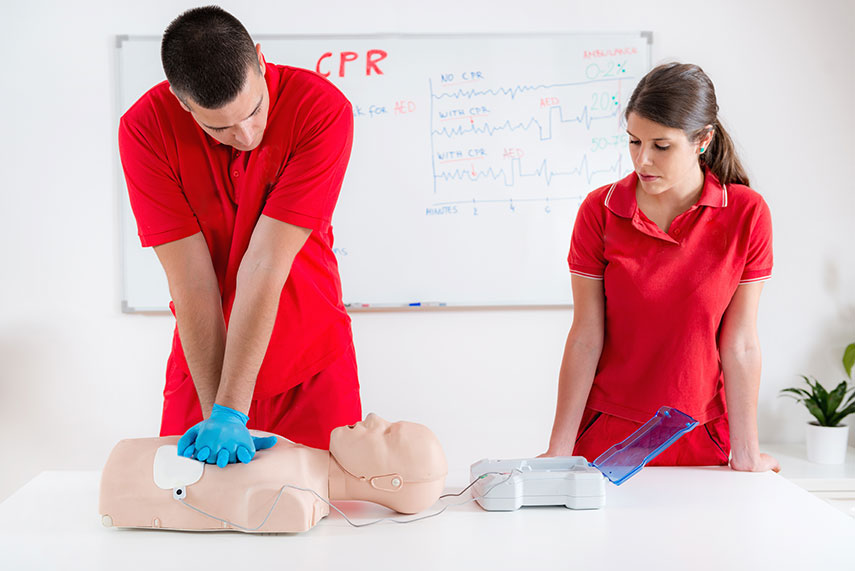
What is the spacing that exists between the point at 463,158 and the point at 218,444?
185 cm

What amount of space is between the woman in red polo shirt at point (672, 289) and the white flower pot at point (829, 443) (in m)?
1.26

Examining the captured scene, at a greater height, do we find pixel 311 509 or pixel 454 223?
pixel 454 223

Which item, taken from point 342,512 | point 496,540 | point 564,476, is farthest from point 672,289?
point 342,512

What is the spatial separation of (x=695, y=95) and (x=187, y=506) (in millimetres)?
1198

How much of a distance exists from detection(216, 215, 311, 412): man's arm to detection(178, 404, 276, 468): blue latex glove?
5.2 inches

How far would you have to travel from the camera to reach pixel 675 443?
1.50m

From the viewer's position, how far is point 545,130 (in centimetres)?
274

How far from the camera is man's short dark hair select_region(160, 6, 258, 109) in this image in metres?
1.16

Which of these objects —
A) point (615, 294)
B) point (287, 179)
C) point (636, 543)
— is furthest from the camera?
point (615, 294)

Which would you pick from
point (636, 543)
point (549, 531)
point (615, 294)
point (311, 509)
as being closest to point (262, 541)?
point (311, 509)

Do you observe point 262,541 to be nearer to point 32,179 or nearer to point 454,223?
point 454,223

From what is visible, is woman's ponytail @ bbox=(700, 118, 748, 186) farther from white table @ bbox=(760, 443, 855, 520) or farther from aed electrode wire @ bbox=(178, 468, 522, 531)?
white table @ bbox=(760, 443, 855, 520)

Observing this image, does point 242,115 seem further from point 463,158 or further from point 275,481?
point 463,158

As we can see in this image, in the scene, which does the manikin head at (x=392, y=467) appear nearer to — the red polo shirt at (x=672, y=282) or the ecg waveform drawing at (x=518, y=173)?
the red polo shirt at (x=672, y=282)
